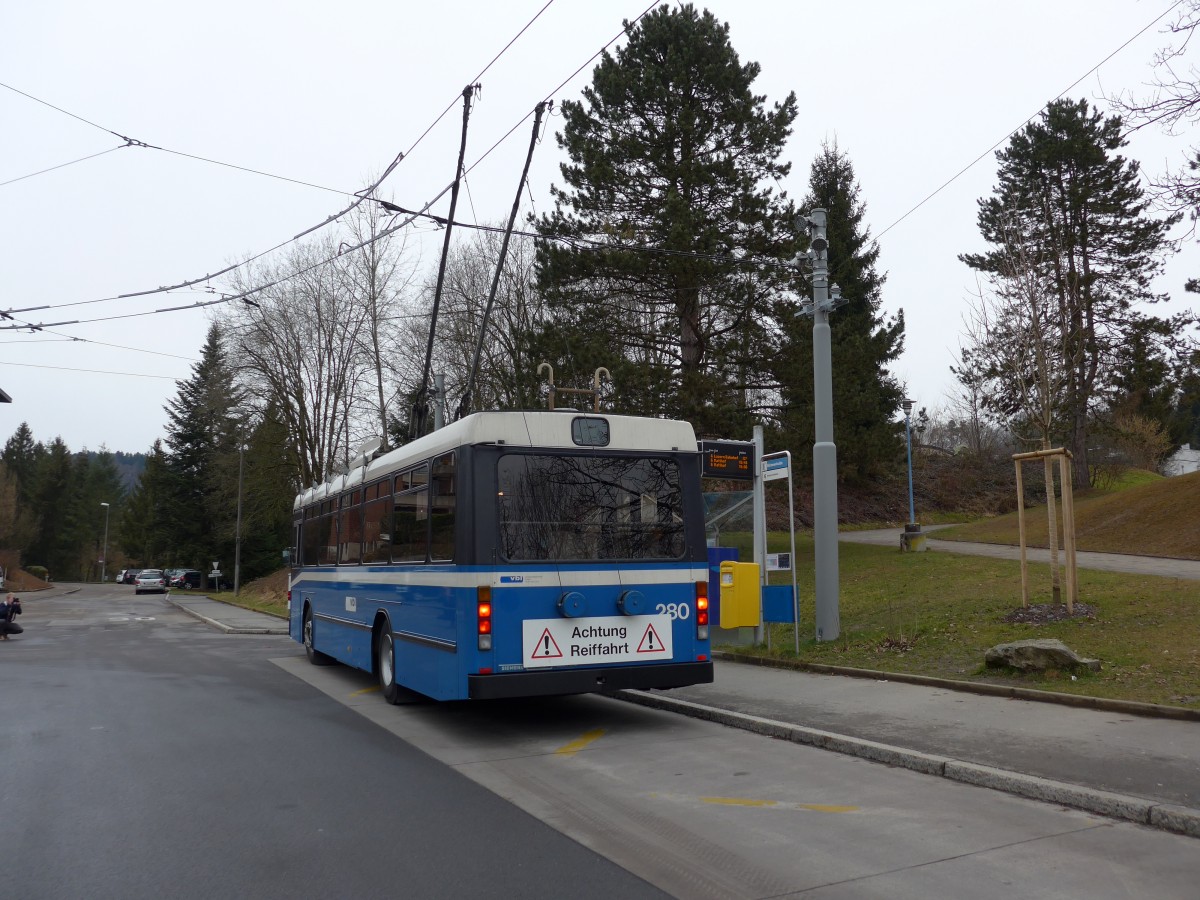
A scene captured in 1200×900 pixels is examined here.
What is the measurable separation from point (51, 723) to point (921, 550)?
21.7 m

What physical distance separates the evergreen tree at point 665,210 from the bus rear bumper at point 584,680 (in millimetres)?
15683

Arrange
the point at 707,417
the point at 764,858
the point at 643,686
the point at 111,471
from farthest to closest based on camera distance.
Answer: the point at 111,471
the point at 707,417
the point at 643,686
the point at 764,858

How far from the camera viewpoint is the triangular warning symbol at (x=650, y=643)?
9.20 metres

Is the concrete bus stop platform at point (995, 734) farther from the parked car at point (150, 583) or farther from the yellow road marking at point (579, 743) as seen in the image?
the parked car at point (150, 583)

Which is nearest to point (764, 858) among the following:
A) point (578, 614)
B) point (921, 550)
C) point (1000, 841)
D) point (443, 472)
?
point (1000, 841)

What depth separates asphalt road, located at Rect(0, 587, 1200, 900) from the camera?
4867 mm

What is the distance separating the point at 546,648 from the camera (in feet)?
29.0

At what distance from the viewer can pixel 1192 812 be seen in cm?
555

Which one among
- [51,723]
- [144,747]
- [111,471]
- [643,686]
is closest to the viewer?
[144,747]

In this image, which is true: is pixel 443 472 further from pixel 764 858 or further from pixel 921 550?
pixel 921 550

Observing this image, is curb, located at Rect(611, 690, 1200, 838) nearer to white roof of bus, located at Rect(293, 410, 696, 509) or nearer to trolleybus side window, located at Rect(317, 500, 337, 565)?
white roof of bus, located at Rect(293, 410, 696, 509)

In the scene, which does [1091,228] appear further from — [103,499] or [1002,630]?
[103,499]

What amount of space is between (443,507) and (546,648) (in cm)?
174

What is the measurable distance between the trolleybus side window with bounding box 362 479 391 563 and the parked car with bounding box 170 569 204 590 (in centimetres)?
6314
